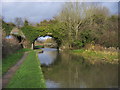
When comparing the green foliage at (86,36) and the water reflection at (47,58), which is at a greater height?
the green foliage at (86,36)

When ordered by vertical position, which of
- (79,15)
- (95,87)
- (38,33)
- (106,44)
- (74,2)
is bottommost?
(95,87)

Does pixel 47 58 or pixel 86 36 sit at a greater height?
pixel 86 36

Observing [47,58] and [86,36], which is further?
[86,36]

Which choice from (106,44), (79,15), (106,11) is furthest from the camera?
(106,11)

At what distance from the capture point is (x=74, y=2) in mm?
27828

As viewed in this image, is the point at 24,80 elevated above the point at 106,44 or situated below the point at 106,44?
below

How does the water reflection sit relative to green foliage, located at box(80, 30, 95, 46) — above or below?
below

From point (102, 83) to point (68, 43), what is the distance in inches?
877

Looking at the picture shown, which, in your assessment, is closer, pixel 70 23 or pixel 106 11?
pixel 70 23

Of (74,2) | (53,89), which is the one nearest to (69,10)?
(74,2)

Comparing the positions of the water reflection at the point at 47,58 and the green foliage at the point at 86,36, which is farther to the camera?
the green foliage at the point at 86,36

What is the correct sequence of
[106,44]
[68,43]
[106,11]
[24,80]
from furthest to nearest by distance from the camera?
[106,11] < [68,43] < [106,44] < [24,80]

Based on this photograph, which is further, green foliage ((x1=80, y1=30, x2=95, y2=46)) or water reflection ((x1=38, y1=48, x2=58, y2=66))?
green foliage ((x1=80, y1=30, x2=95, y2=46))

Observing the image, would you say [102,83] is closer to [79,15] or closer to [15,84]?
[15,84]
